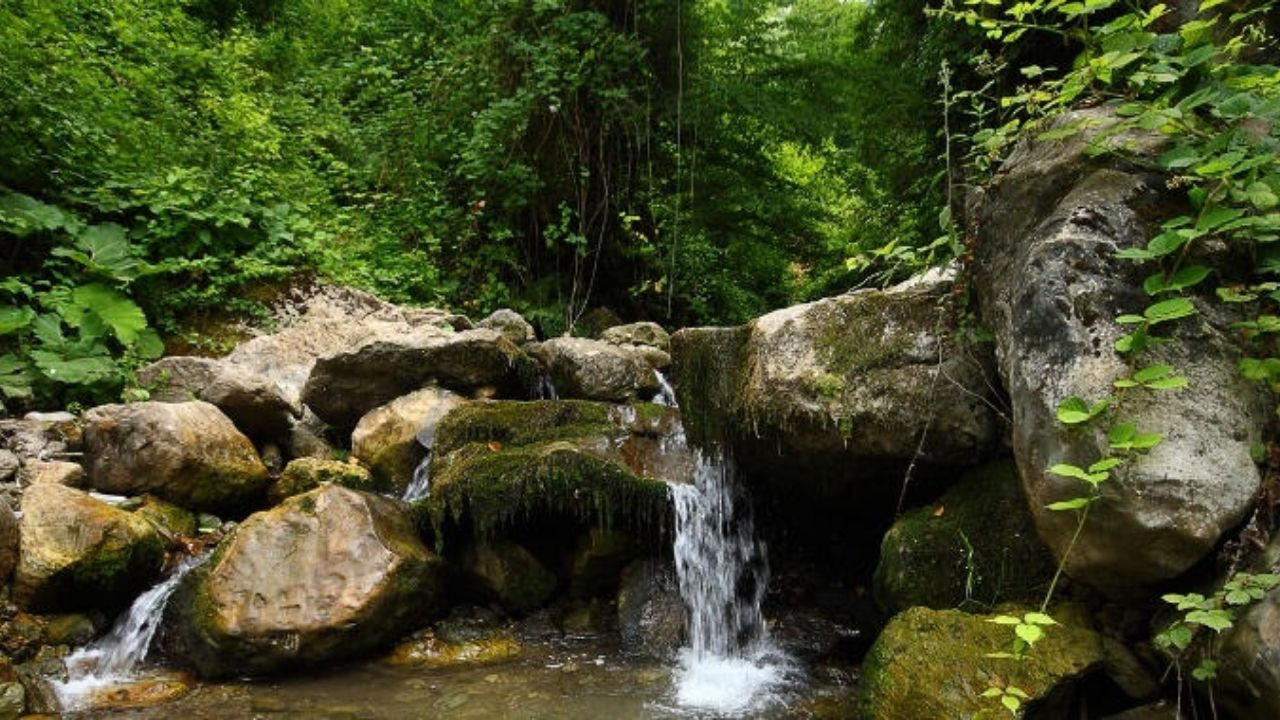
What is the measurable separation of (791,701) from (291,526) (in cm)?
298

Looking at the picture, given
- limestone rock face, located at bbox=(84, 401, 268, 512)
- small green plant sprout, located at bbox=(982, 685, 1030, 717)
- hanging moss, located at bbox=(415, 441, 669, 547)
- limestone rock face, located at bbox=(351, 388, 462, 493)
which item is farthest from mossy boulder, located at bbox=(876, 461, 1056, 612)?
limestone rock face, located at bbox=(84, 401, 268, 512)

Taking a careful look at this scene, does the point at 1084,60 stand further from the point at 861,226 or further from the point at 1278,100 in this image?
the point at 861,226

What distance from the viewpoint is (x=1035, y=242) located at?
3383mm

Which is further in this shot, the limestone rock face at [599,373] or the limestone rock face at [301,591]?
the limestone rock face at [599,373]

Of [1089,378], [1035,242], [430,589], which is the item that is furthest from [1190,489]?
[430,589]

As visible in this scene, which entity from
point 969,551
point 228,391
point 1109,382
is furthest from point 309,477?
point 1109,382

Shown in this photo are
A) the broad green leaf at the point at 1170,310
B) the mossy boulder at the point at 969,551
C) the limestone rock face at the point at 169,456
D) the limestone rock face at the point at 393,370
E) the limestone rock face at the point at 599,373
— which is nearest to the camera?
the broad green leaf at the point at 1170,310

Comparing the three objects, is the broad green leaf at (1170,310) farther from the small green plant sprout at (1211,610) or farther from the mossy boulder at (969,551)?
the mossy boulder at (969,551)

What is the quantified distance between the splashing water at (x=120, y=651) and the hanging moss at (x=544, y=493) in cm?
152

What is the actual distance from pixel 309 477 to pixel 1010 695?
477 centimetres

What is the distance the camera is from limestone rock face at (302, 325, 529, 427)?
6637 mm

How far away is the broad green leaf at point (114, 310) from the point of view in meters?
6.87

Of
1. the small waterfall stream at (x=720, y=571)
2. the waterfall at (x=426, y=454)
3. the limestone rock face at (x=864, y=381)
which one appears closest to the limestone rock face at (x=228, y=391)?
the waterfall at (x=426, y=454)

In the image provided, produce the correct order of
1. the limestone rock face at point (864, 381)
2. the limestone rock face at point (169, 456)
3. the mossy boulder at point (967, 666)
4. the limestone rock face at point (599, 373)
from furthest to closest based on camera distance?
the limestone rock face at point (599, 373) → the limestone rock face at point (169, 456) → the limestone rock face at point (864, 381) → the mossy boulder at point (967, 666)
